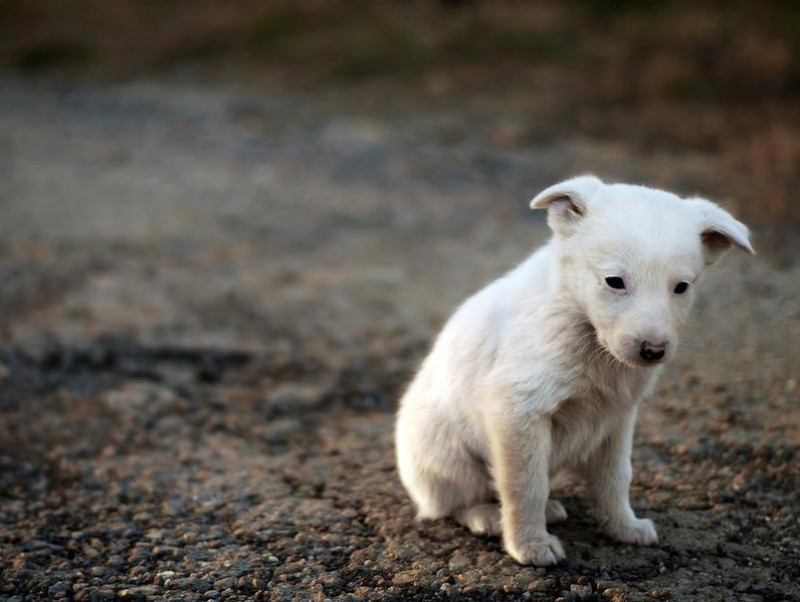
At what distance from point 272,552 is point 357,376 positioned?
85.7 inches

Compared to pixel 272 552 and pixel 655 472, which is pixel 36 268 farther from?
pixel 655 472

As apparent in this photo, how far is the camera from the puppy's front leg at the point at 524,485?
3.28m

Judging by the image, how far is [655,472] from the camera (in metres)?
4.30

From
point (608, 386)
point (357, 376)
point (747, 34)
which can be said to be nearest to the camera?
point (608, 386)

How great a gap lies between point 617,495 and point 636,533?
0.16 meters

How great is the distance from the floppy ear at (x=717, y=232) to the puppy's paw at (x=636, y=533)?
1069 mm

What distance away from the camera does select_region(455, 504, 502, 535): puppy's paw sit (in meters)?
3.68

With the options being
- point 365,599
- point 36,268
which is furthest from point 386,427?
point 36,268

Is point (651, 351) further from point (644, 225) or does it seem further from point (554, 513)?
point (554, 513)

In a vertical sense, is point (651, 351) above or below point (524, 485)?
above

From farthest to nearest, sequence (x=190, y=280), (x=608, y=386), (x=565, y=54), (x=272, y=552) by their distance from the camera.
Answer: (x=565, y=54) < (x=190, y=280) < (x=272, y=552) < (x=608, y=386)

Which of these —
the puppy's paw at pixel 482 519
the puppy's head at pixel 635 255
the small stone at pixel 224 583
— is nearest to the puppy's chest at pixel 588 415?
the puppy's head at pixel 635 255

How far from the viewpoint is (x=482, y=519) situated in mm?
3707

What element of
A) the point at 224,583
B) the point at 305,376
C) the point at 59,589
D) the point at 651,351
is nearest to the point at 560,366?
the point at 651,351
